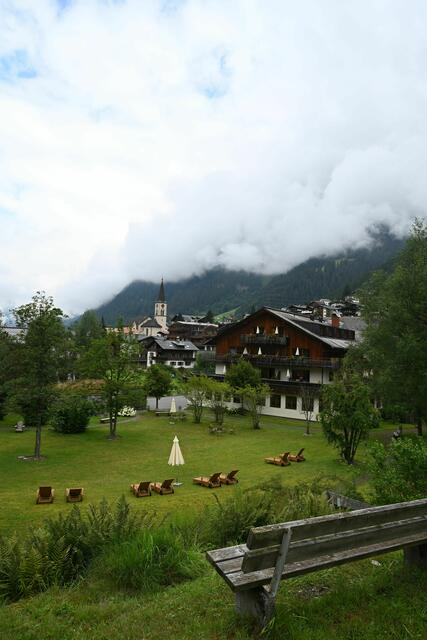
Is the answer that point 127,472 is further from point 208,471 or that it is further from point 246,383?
point 246,383

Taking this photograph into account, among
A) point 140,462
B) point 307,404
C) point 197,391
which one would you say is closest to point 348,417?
point 140,462

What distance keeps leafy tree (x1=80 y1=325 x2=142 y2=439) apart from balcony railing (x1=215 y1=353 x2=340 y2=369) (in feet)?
57.4

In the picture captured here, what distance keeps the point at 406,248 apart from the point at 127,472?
22805 mm

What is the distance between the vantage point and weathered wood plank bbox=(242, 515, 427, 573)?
4.42 metres

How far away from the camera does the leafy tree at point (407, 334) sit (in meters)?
25.0

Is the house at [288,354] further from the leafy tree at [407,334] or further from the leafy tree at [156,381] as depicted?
the leafy tree at [407,334]

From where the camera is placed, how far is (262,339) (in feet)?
161

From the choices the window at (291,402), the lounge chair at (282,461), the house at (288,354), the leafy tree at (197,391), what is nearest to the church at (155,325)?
the house at (288,354)

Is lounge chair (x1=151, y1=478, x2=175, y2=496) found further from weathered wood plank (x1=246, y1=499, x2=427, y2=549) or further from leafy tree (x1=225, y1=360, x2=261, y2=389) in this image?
leafy tree (x1=225, y1=360, x2=261, y2=389)

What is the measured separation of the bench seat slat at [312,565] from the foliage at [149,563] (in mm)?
2049

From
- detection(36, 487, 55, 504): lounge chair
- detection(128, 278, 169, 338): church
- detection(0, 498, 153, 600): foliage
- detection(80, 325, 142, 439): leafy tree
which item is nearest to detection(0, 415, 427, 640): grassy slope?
detection(0, 498, 153, 600): foliage

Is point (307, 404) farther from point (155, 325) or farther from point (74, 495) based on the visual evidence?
point (155, 325)

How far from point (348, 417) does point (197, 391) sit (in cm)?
2061

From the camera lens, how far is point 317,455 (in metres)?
27.7
